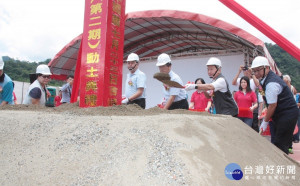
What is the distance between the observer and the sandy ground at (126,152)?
160cm

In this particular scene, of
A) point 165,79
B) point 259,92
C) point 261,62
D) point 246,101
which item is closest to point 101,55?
point 165,79

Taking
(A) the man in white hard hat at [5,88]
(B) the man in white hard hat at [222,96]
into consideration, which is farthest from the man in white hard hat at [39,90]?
(B) the man in white hard hat at [222,96]

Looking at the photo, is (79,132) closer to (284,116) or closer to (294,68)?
(284,116)

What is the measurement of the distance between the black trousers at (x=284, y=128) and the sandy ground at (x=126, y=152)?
61 centimetres

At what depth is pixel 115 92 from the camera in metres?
3.69

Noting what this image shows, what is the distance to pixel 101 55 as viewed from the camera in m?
3.46

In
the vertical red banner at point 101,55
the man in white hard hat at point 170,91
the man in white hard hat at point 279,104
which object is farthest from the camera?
the man in white hard hat at point 170,91

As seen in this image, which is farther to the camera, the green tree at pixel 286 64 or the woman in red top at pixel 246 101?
the green tree at pixel 286 64

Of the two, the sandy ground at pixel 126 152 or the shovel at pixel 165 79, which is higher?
the shovel at pixel 165 79

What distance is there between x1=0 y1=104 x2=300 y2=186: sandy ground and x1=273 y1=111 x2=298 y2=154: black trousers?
61cm

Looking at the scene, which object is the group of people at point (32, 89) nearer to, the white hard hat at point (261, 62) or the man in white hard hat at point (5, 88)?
the man in white hard hat at point (5, 88)

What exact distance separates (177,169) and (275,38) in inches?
193

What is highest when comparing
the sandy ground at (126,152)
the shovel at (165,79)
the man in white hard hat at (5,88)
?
the shovel at (165,79)

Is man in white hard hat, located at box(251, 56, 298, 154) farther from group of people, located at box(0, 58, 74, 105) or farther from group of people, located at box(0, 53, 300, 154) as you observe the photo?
group of people, located at box(0, 58, 74, 105)
